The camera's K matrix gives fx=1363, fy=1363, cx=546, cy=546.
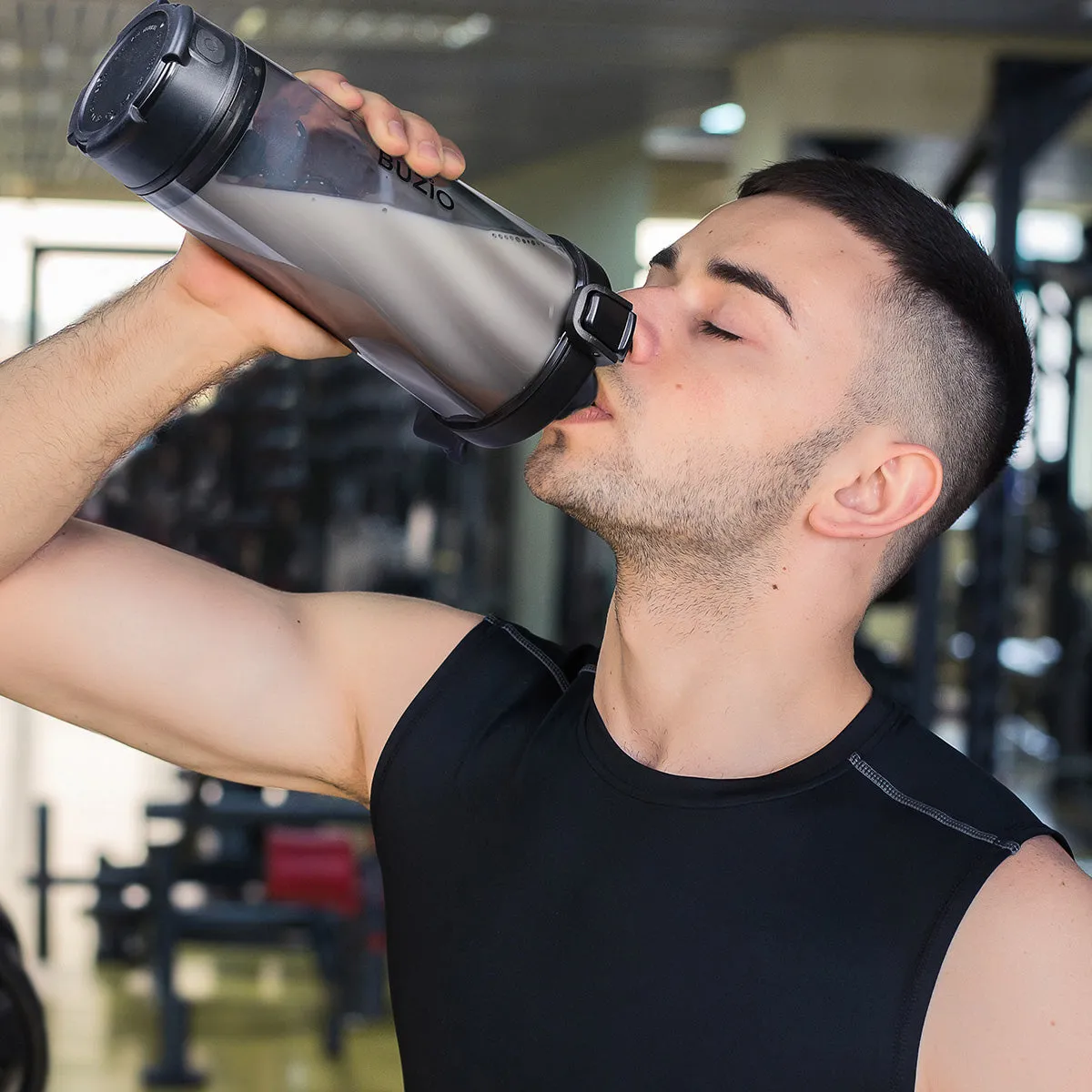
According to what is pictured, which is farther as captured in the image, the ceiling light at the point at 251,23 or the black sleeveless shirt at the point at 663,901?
the ceiling light at the point at 251,23

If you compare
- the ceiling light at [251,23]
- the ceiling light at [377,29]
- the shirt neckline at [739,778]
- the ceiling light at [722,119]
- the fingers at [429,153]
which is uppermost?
the ceiling light at [377,29]

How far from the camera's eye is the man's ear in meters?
1.04

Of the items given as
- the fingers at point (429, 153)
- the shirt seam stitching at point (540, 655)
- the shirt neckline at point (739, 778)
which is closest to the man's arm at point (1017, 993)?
the shirt neckline at point (739, 778)

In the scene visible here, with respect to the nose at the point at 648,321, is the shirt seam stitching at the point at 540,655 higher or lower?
lower

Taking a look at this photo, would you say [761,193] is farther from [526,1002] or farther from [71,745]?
[71,745]

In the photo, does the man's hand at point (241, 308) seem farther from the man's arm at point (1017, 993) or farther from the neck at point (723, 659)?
the man's arm at point (1017, 993)

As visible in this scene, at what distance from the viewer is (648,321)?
1.04 metres

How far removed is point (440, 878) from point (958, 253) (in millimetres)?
630

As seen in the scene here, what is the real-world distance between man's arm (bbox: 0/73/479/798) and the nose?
22 cm

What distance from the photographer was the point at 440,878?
3.31 ft

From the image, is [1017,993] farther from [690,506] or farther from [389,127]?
[389,127]

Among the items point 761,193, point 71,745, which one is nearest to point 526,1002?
point 761,193

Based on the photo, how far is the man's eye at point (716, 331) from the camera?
1037 millimetres

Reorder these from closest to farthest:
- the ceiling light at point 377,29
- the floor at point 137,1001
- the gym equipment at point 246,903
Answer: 1. the floor at point 137,1001
2. the gym equipment at point 246,903
3. the ceiling light at point 377,29
